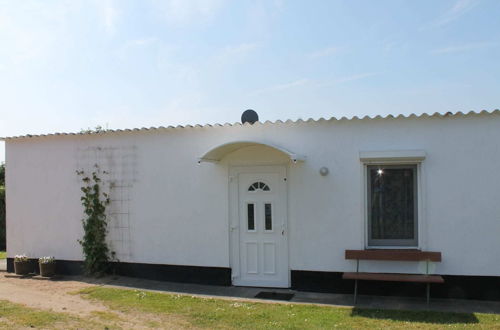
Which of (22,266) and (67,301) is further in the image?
(22,266)

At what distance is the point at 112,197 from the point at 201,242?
214 centimetres

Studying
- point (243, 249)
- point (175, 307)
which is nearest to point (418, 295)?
point (243, 249)

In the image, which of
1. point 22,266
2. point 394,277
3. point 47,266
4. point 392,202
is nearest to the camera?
point 394,277

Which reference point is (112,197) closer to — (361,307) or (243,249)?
(243,249)

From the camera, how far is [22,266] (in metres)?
10.4

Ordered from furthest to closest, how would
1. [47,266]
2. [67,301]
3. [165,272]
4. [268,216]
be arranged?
[47,266], [165,272], [268,216], [67,301]

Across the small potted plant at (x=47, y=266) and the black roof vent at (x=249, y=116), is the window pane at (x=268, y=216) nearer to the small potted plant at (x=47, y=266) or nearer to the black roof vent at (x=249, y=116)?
the black roof vent at (x=249, y=116)

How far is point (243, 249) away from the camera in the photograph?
9102mm

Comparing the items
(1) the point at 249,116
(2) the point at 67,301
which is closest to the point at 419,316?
(1) the point at 249,116

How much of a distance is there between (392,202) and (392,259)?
3.13 ft

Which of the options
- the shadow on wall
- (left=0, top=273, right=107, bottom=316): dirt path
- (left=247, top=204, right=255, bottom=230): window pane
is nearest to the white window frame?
the shadow on wall

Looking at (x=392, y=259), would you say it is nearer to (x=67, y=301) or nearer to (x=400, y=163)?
(x=400, y=163)

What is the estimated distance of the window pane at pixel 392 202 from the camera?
8297mm

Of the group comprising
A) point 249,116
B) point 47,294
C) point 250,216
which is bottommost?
point 47,294
